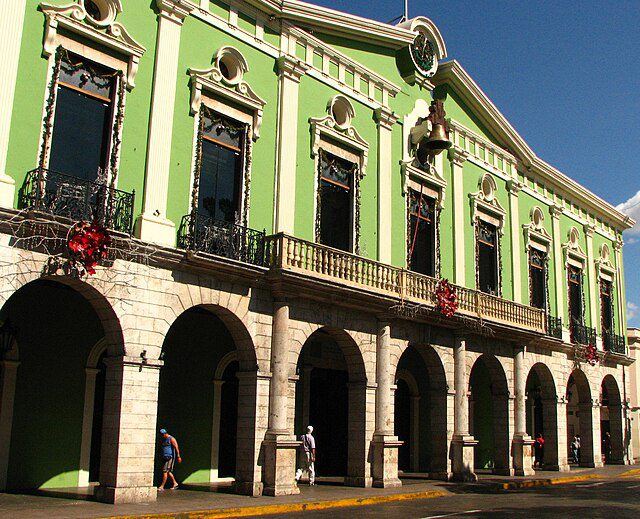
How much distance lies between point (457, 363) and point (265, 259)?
26.2 feet

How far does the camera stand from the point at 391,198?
69.1 ft

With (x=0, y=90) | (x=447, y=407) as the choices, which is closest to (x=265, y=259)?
(x=0, y=90)

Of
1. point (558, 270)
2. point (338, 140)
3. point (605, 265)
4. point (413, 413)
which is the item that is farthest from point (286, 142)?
point (605, 265)

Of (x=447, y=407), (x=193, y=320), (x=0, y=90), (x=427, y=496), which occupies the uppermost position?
(x=0, y=90)

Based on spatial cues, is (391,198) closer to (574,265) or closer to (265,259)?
(265,259)

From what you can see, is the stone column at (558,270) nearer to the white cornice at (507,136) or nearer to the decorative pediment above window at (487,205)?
the white cornice at (507,136)

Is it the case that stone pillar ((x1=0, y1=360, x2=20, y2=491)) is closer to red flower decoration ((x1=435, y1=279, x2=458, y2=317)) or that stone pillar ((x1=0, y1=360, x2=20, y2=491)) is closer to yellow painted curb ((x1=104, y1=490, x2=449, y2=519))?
yellow painted curb ((x1=104, y1=490, x2=449, y2=519))

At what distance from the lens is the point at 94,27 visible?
568 inches

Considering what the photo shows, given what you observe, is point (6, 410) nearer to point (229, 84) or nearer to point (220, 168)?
point (220, 168)

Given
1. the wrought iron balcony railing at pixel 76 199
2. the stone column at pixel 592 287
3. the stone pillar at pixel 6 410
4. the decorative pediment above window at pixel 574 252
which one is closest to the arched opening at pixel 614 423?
the stone column at pixel 592 287

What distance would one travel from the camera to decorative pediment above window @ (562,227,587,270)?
30166 millimetres

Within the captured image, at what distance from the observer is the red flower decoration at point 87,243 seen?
42.2 feet

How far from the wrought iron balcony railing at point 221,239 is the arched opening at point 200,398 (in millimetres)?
1809

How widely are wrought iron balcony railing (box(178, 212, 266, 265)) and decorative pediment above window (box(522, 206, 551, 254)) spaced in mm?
13620
